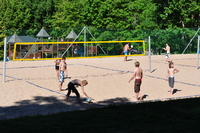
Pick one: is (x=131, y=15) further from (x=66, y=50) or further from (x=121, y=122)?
(x=121, y=122)

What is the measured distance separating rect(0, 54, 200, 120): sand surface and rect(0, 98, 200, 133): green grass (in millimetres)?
2605

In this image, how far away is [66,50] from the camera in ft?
89.8

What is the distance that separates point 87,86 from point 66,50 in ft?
36.9

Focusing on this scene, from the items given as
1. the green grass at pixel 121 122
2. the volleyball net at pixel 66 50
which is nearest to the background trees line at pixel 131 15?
the volleyball net at pixel 66 50

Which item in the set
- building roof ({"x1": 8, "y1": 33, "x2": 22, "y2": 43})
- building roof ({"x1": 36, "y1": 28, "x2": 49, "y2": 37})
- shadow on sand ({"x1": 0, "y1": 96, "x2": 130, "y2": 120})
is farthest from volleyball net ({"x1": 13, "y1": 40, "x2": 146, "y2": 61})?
shadow on sand ({"x1": 0, "y1": 96, "x2": 130, "y2": 120})

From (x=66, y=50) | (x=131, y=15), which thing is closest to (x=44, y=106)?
(x=66, y=50)

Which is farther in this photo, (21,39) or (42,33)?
(42,33)

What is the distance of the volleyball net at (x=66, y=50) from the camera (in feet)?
82.8

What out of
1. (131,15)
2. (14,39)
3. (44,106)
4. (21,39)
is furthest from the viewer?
(131,15)

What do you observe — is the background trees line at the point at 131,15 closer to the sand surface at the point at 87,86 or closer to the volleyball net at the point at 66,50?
the volleyball net at the point at 66,50

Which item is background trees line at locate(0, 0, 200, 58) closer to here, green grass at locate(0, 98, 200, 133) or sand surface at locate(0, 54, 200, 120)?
sand surface at locate(0, 54, 200, 120)

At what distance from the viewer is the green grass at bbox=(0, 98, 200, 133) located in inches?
269

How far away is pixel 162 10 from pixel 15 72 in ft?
84.2

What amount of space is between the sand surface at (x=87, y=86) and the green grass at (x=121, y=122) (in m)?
2.60
